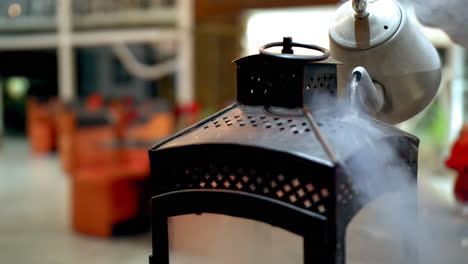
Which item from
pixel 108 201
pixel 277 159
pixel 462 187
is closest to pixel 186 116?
pixel 108 201

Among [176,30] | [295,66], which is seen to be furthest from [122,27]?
[295,66]

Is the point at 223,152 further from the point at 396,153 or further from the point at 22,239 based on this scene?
the point at 22,239

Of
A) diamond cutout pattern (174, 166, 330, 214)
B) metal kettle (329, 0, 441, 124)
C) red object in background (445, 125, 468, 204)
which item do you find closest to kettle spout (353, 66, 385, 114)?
metal kettle (329, 0, 441, 124)

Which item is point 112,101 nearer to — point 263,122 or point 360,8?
point 360,8

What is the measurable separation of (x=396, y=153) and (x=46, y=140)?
7.38m

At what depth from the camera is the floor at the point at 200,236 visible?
1744mm

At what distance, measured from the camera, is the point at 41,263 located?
8.85ft

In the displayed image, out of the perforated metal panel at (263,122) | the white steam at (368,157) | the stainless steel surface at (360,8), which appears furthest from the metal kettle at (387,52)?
the perforated metal panel at (263,122)

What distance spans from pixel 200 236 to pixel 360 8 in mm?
1743

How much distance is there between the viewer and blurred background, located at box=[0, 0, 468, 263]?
11.1 ft

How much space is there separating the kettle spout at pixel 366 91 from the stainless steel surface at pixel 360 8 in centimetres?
16

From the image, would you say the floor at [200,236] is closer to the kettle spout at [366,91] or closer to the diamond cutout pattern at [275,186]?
the kettle spout at [366,91]

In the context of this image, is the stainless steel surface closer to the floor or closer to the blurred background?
the floor

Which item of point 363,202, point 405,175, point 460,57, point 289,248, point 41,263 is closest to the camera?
point 363,202
